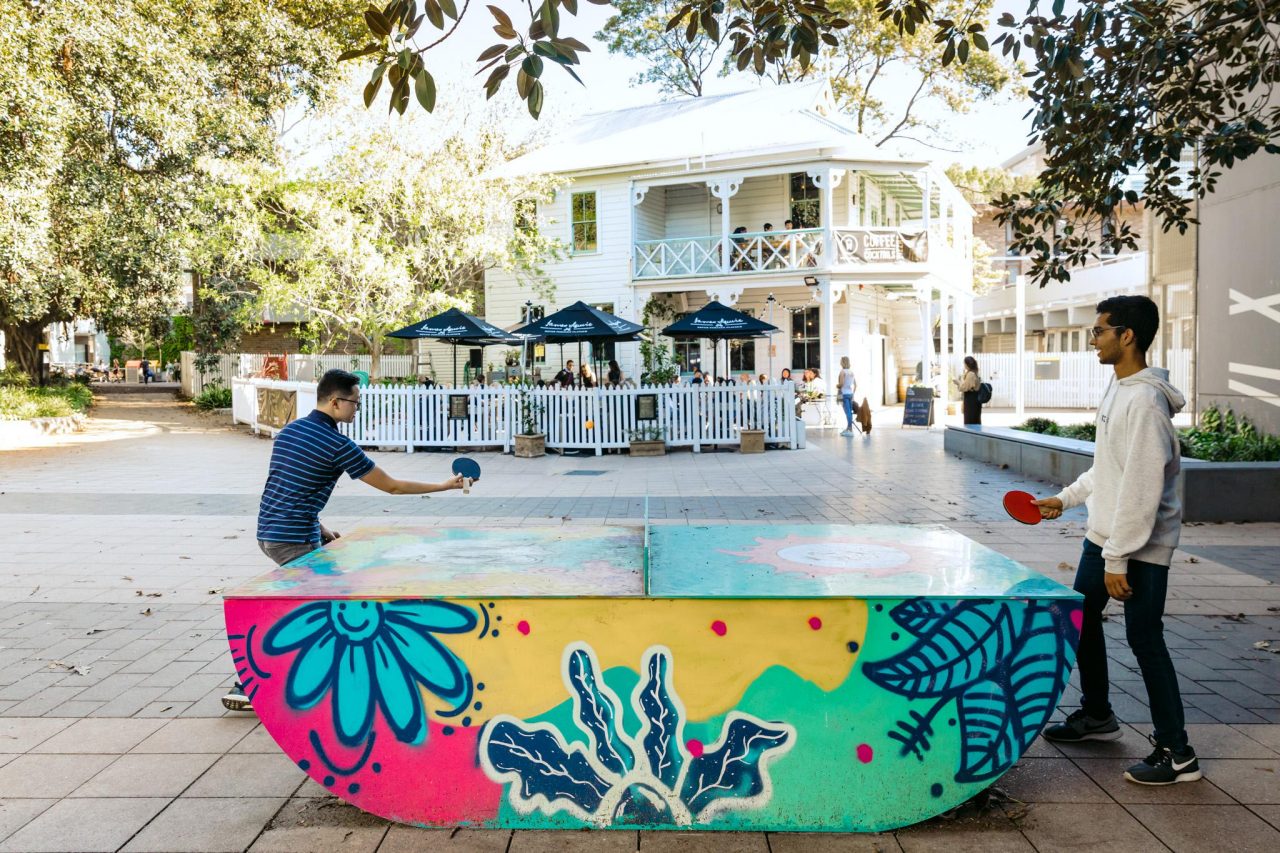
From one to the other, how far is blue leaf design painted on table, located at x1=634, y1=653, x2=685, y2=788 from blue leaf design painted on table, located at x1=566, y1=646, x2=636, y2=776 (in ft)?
0.27

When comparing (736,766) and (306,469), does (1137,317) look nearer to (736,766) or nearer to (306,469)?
(736,766)

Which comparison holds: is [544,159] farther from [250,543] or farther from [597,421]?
[250,543]

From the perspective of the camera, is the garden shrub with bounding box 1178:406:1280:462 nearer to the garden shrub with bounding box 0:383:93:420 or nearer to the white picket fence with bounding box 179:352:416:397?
the white picket fence with bounding box 179:352:416:397

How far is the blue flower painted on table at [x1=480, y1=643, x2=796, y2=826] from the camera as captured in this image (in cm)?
318

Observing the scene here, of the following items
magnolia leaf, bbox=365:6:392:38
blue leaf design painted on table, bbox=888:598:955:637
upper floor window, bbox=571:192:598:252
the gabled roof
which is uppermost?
the gabled roof

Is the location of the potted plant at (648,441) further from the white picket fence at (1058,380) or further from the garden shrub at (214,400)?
the garden shrub at (214,400)

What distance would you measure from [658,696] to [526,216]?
22.1 metres

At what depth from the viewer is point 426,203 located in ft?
70.4

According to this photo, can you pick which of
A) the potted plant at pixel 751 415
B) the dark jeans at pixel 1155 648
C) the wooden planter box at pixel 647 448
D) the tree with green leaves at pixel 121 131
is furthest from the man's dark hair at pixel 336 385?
the tree with green leaves at pixel 121 131

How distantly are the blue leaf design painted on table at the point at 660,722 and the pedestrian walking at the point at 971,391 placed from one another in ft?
47.7

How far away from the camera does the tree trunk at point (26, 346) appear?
27.1m

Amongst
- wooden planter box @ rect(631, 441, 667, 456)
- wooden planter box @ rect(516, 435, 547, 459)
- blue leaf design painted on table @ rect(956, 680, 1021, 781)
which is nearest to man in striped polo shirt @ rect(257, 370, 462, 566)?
blue leaf design painted on table @ rect(956, 680, 1021, 781)

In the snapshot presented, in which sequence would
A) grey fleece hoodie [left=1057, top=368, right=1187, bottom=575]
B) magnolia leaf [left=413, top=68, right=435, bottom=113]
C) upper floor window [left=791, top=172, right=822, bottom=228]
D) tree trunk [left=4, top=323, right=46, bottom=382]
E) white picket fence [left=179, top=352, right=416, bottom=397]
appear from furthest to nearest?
white picket fence [left=179, top=352, right=416, bottom=397] < tree trunk [left=4, top=323, right=46, bottom=382] < upper floor window [left=791, top=172, right=822, bottom=228] < magnolia leaf [left=413, top=68, right=435, bottom=113] < grey fleece hoodie [left=1057, top=368, right=1187, bottom=575]

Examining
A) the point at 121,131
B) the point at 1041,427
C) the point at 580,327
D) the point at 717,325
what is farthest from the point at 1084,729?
the point at 121,131
